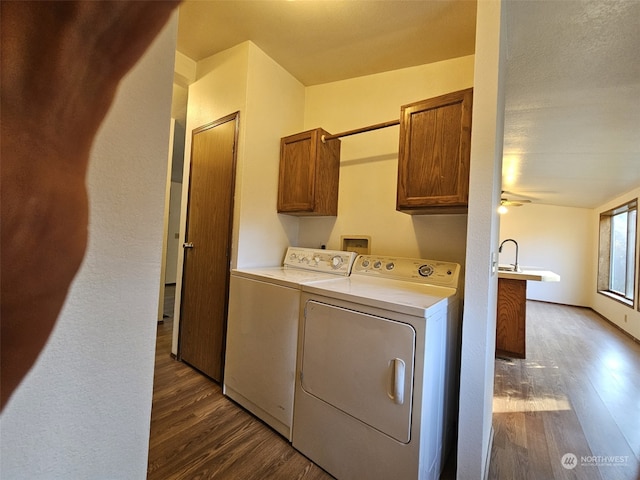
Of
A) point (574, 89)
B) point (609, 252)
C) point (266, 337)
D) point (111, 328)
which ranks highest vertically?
point (574, 89)

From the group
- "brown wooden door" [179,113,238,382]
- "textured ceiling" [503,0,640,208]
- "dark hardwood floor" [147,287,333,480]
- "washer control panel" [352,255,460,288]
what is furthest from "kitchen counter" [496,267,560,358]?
"brown wooden door" [179,113,238,382]

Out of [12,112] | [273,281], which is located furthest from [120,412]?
[273,281]

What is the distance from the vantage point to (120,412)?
1.66 ft

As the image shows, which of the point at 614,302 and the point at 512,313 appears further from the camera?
the point at 614,302

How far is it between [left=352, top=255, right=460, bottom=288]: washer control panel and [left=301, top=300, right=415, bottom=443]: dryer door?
0.60 m

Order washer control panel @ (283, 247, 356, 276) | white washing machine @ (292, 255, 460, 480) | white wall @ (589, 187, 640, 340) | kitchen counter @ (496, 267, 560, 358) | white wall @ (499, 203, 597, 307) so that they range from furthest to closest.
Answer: white wall @ (499, 203, 597, 307), white wall @ (589, 187, 640, 340), kitchen counter @ (496, 267, 560, 358), washer control panel @ (283, 247, 356, 276), white washing machine @ (292, 255, 460, 480)

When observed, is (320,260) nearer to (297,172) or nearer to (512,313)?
(297,172)

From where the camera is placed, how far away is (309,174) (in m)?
2.06

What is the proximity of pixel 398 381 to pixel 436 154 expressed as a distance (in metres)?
1.18

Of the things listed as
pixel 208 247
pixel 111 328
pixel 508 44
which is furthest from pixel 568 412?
pixel 208 247

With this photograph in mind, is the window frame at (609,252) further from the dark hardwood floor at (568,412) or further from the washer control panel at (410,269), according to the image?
the washer control panel at (410,269)

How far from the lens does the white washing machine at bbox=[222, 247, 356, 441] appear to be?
1522 mm

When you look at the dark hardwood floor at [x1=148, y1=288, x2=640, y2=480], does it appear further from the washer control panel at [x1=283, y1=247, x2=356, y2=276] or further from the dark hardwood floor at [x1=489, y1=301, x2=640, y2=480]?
the washer control panel at [x1=283, y1=247, x2=356, y2=276]

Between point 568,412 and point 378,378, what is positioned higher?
point 378,378
